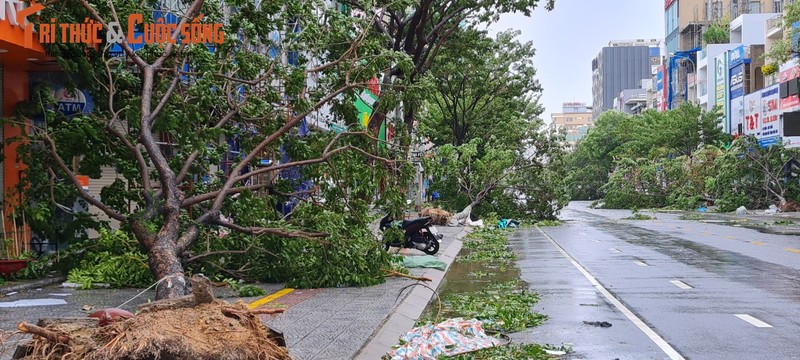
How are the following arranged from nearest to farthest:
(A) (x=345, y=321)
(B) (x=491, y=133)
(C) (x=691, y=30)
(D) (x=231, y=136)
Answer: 1. (A) (x=345, y=321)
2. (D) (x=231, y=136)
3. (B) (x=491, y=133)
4. (C) (x=691, y=30)

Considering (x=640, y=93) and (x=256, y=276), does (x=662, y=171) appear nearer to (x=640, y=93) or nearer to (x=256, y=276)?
(x=256, y=276)

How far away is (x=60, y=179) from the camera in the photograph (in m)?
15.3

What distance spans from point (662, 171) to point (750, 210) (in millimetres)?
11785

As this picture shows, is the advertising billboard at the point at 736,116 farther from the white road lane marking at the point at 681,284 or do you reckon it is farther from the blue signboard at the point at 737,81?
the white road lane marking at the point at 681,284

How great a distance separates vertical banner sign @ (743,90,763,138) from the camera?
2687 inches

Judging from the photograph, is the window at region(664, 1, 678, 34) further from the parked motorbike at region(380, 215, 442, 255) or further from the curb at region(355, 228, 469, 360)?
the curb at region(355, 228, 469, 360)

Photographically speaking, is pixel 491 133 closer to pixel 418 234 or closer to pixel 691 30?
pixel 418 234

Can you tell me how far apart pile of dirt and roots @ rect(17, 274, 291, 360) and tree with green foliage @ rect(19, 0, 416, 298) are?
623 cm

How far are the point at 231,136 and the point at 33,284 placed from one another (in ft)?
13.4

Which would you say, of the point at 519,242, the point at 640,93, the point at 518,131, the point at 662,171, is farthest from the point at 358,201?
the point at 640,93

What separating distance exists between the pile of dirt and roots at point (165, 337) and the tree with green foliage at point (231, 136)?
623 cm

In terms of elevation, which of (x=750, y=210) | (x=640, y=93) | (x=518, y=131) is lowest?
(x=750, y=210)

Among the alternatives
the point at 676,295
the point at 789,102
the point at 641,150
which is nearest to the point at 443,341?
the point at 676,295

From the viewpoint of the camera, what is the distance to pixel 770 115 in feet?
213
